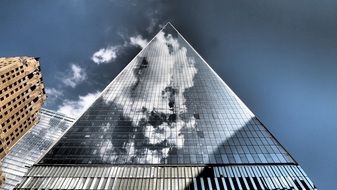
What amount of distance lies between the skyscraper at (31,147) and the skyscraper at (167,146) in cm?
4277

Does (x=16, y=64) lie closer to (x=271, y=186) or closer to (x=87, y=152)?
(x=87, y=152)

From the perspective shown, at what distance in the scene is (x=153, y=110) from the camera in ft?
341

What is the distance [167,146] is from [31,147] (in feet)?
309

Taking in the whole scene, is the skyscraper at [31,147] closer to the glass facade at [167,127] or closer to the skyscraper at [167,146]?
the glass facade at [167,127]

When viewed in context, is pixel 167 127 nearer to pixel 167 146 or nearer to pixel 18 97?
pixel 167 146

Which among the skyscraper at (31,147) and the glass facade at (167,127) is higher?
the skyscraper at (31,147)

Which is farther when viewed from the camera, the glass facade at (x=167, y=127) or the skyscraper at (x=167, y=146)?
the glass facade at (x=167, y=127)

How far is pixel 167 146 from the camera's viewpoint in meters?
84.1

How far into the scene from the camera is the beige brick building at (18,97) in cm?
12419

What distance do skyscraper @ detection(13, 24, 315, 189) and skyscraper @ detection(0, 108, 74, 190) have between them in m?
42.8

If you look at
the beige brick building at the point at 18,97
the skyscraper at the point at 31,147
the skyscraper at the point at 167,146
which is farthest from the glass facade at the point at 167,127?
the skyscraper at the point at 31,147

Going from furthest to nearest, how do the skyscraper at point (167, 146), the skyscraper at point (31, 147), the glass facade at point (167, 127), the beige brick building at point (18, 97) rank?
the skyscraper at point (31, 147) → the beige brick building at point (18, 97) → the glass facade at point (167, 127) → the skyscraper at point (167, 146)

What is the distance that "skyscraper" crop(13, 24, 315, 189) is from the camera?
70062mm

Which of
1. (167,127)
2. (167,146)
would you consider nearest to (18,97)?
(167,127)
